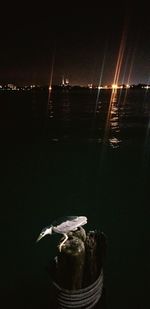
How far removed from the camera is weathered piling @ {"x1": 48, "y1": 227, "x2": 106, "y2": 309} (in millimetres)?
4590

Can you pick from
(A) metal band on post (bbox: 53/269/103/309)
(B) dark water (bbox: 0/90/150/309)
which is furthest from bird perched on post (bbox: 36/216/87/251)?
(B) dark water (bbox: 0/90/150/309)

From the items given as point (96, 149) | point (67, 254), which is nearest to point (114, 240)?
point (67, 254)

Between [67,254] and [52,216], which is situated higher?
[67,254]

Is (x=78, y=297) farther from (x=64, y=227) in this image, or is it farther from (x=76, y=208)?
(x=76, y=208)

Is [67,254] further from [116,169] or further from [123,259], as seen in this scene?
[116,169]

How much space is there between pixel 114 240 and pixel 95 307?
13.2 feet

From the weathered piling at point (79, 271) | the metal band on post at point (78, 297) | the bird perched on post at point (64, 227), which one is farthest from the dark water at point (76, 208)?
the bird perched on post at point (64, 227)

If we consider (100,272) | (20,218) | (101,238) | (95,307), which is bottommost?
(20,218)

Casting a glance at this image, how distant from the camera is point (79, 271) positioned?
4.68 metres

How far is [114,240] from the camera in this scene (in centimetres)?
930

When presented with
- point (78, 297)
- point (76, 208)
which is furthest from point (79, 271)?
point (76, 208)

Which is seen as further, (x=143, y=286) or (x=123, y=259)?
(x=123, y=259)

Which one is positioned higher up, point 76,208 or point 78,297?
point 78,297

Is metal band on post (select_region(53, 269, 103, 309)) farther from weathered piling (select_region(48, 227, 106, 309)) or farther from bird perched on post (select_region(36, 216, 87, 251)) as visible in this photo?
bird perched on post (select_region(36, 216, 87, 251))
